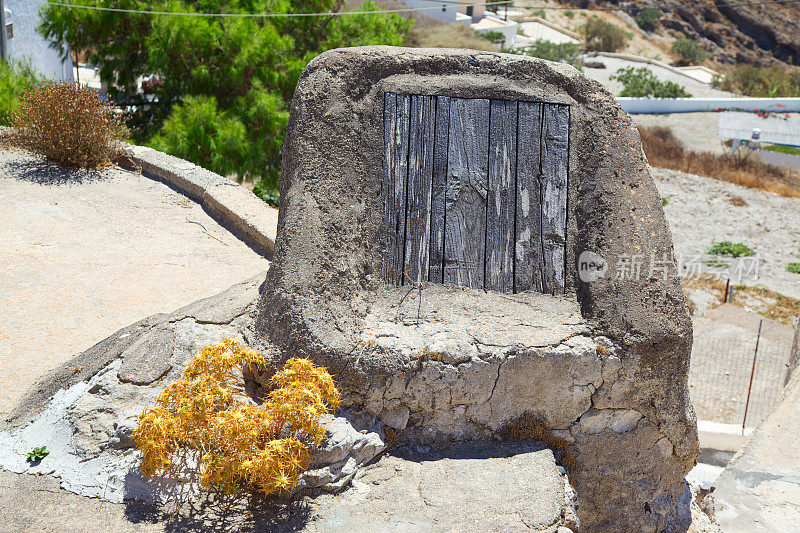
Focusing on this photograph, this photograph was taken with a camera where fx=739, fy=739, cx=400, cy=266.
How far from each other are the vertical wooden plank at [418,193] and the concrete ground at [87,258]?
6.69ft

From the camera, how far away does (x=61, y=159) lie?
691 centimetres

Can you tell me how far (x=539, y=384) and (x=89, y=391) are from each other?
192cm

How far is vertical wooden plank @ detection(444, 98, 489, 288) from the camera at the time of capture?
11.2 feet

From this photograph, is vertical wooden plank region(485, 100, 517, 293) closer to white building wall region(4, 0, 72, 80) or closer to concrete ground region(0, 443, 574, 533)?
concrete ground region(0, 443, 574, 533)

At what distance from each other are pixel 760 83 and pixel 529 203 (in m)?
34.7

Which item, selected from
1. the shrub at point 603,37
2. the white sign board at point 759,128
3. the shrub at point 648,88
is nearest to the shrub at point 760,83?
the shrub at point 648,88

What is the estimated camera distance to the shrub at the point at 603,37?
125 feet

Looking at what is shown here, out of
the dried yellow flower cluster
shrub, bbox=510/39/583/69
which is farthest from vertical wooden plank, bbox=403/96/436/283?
shrub, bbox=510/39/583/69

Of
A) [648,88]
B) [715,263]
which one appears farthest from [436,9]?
[715,263]

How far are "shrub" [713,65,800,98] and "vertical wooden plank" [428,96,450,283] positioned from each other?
31.7 metres

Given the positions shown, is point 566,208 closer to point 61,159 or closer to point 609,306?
point 609,306

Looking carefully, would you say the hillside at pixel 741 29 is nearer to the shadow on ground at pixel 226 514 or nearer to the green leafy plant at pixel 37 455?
the shadow on ground at pixel 226 514

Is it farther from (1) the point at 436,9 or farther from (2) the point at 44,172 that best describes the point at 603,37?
(2) the point at 44,172

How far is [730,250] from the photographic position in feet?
49.4
